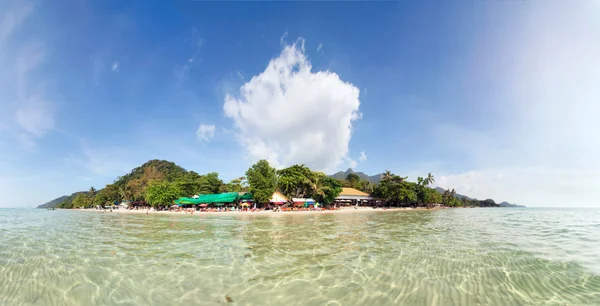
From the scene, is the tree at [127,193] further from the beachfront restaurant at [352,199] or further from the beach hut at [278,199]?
the beachfront restaurant at [352,199]

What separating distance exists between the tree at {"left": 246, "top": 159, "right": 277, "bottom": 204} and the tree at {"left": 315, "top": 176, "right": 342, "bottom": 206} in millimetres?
11480

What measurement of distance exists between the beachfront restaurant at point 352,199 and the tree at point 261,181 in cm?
2167

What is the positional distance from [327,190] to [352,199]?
13.7 meters

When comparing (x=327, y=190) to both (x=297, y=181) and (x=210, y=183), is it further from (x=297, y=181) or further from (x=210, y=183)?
(x=210, y=183)

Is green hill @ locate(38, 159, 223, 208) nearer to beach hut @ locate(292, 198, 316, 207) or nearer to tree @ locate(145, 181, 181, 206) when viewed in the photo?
tree @ locate(145, 181, 181, 206)

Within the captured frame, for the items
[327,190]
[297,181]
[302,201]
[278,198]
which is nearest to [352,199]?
[327,190]

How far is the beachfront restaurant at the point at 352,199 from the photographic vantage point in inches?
2570

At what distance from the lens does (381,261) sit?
26.6 feet

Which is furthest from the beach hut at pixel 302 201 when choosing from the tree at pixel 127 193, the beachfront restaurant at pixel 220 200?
the tree at pixel 127 193

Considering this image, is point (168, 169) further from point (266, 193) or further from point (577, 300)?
point (577, 300)

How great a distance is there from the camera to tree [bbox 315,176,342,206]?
56.6 m

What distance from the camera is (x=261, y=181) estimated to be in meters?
47.4

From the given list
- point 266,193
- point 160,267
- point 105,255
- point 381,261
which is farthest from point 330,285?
point 266,193

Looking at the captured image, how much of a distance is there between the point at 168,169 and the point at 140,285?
494ft
